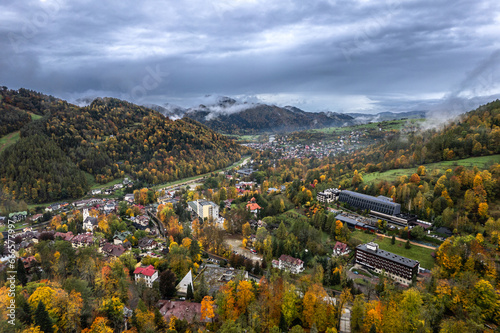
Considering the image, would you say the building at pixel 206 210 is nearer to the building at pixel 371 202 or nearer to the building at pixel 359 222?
the building at pixel 359 222

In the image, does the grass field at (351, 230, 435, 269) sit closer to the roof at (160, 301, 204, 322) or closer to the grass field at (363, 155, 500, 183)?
the grass field at (363, 155, 500, 183)

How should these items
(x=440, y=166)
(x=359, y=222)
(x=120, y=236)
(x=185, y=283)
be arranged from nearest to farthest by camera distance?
(x=185, y=283), (x=120, y=236), (x=359, y=222), (x=440, y=166)

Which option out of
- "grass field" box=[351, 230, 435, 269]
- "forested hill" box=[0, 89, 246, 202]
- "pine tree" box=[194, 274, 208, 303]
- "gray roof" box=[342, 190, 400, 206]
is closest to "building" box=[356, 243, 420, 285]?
"grass field" box=[351, 230, 435, 269]

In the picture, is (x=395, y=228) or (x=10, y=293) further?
(x=395, y=228)

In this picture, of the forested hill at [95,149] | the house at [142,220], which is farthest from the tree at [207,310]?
the forested hill at [95,149]

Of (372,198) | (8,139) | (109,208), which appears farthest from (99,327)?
(8,139)

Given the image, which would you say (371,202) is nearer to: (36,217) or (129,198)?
(129,198)

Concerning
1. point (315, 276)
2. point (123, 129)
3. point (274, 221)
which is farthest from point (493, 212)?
point (123, 129)

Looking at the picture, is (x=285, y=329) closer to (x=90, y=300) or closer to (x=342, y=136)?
A: (x=90, y=300)
